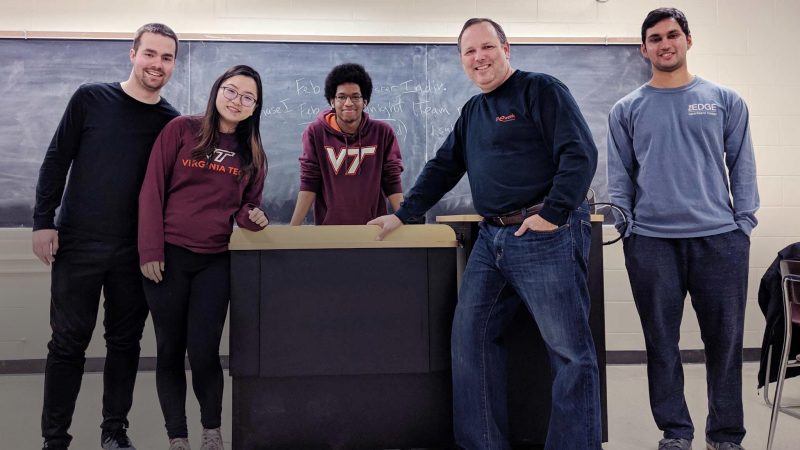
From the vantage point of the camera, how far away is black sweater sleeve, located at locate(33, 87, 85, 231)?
1919 mm

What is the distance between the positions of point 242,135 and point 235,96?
0.44 feet

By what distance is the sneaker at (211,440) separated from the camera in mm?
1823

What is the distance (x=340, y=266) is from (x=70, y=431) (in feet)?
4.67

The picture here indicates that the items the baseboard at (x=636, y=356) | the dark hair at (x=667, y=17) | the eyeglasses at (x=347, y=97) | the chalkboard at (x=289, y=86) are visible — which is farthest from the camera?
the baseboard at (x=636, y=356)

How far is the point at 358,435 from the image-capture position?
1856 mm

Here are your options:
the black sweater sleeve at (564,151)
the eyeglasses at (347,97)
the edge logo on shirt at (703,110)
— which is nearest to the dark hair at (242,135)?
the eyeglasses at (347,97)

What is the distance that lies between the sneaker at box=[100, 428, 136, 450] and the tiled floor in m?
0.15

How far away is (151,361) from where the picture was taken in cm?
338

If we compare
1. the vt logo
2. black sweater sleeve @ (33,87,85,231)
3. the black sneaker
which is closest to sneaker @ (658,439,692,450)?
the vt logo

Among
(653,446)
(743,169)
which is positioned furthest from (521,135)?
(653,446)

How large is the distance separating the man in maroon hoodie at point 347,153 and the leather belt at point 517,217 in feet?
3.14

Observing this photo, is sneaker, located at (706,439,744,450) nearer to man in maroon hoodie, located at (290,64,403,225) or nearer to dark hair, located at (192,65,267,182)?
man in maroon hoodie, located at (290,64,403,225)

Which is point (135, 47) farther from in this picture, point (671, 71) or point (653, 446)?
point (653, 446)

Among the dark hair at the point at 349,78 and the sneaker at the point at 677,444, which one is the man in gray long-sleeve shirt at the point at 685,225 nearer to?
the sneaker at the point at 677,444
